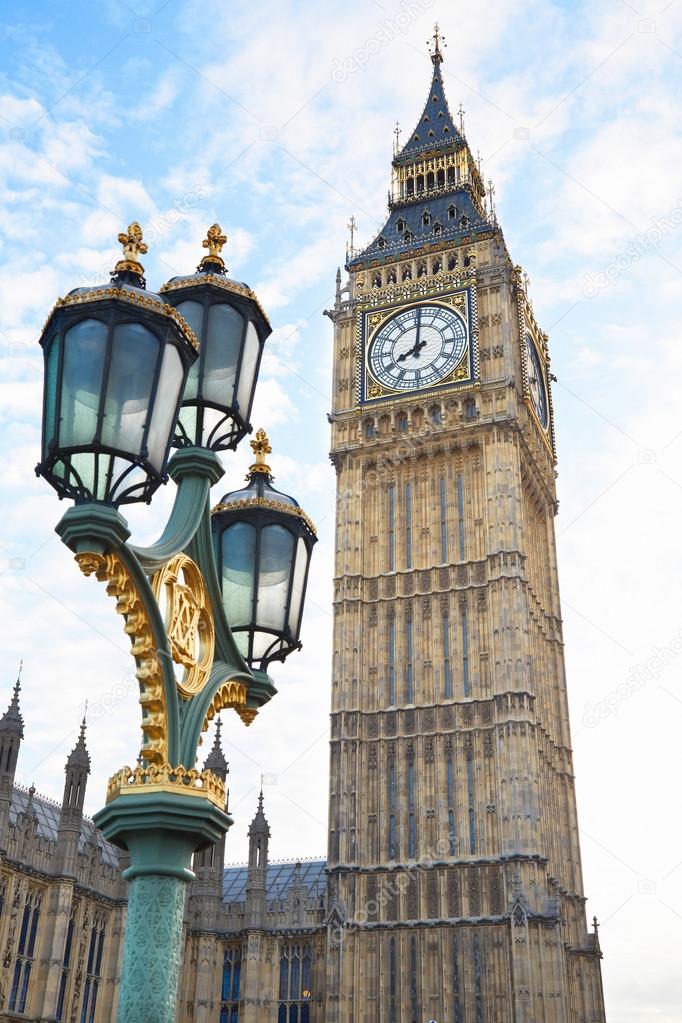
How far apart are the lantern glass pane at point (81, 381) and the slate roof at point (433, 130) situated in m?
55.0

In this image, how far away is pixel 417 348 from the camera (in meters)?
48.0

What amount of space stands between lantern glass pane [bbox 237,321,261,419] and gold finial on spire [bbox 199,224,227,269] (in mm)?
527

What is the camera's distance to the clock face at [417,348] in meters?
47.2

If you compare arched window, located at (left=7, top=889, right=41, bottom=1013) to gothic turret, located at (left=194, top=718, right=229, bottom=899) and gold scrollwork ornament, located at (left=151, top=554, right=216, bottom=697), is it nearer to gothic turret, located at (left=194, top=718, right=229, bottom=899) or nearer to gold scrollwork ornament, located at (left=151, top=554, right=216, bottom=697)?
gothic turret, located at (left=194, top=718, right=229, bottom=899)

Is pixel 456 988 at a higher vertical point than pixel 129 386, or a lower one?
higher

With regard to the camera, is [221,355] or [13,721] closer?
[221,355]

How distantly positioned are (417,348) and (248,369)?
41789mm

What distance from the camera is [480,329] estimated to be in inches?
1864

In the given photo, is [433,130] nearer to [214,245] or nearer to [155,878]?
[214,245]

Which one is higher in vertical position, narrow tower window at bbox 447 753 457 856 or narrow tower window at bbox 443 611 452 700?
narrow tower window at bbox 443 611 452 700

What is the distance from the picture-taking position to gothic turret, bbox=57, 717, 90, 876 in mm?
34344

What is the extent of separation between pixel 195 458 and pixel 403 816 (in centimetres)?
3564

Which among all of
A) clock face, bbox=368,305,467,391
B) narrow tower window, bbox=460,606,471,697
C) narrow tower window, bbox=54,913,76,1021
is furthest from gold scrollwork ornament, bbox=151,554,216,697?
clock face, bbox=368,305,467,391

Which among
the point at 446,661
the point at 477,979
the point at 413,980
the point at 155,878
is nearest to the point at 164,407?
the point at 155,878
